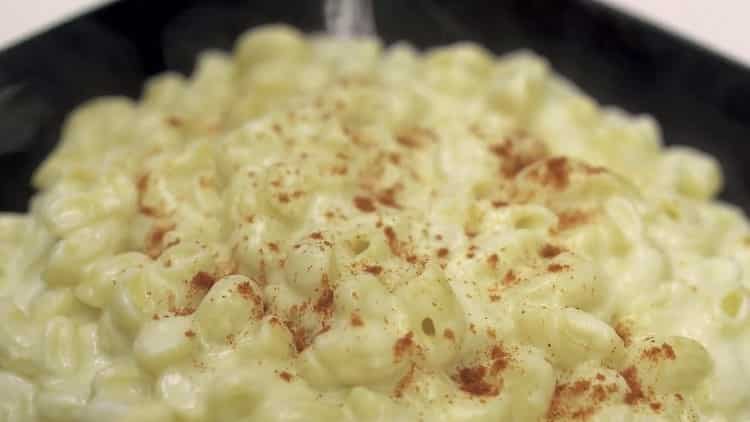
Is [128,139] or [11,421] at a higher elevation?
[128,139]

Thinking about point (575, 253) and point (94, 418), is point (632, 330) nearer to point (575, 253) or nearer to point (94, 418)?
point (575, 253)

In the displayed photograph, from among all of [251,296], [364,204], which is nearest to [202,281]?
[251,296]

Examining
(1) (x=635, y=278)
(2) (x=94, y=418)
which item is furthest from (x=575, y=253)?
(2) (x=94, y=418)

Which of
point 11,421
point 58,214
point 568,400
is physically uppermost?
point 58,214

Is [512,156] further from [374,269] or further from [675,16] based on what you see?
[675,16]

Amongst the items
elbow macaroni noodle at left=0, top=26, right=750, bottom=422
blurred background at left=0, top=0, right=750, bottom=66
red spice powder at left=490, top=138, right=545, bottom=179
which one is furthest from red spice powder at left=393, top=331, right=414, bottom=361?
blurred background at left=0, top=0, right=750, bottom=66

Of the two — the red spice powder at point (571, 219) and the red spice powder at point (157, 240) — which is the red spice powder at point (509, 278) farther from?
the red spice powder at point (157, 240)

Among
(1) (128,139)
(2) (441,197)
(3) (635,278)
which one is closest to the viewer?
(3) (635,278)

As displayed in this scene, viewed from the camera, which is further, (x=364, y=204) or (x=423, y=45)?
(x=423, y=45)
